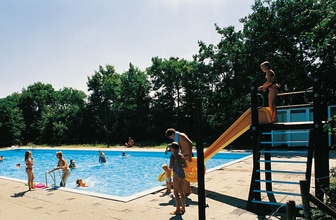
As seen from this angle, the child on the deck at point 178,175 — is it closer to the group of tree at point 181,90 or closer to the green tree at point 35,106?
the group of tree at point 181,90

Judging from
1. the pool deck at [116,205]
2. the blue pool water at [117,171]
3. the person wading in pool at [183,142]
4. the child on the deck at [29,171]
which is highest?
the person wading in pool at [183,142]

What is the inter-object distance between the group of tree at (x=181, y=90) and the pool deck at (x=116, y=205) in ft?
18.8

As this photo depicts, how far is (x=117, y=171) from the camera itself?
16453mm

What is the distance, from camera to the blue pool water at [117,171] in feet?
41.0

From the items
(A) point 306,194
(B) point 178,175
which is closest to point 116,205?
(B) point 178,175

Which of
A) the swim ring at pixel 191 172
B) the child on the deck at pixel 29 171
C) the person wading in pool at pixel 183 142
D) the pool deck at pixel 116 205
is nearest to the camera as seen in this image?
the pool deck at pixel 116 205

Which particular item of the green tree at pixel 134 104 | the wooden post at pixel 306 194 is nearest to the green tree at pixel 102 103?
the green tree at pixel 134 104

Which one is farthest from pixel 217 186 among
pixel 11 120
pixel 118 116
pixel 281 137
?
pixel 11 120

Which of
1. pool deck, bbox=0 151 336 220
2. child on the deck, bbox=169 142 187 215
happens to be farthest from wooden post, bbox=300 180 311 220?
child on the deck, bbox=169 142 187 215

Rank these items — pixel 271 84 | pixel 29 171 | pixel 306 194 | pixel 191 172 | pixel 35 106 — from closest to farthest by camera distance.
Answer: pixel 306 194 → pixel 271 84 → pixel 191 172 → pixel 29 171 → pixel 35 106

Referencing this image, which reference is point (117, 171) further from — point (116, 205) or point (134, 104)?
point (134, 104)

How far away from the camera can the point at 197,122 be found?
434 centimetres

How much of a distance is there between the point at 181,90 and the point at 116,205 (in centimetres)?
2389

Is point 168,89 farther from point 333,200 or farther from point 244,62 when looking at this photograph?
point 333,200
